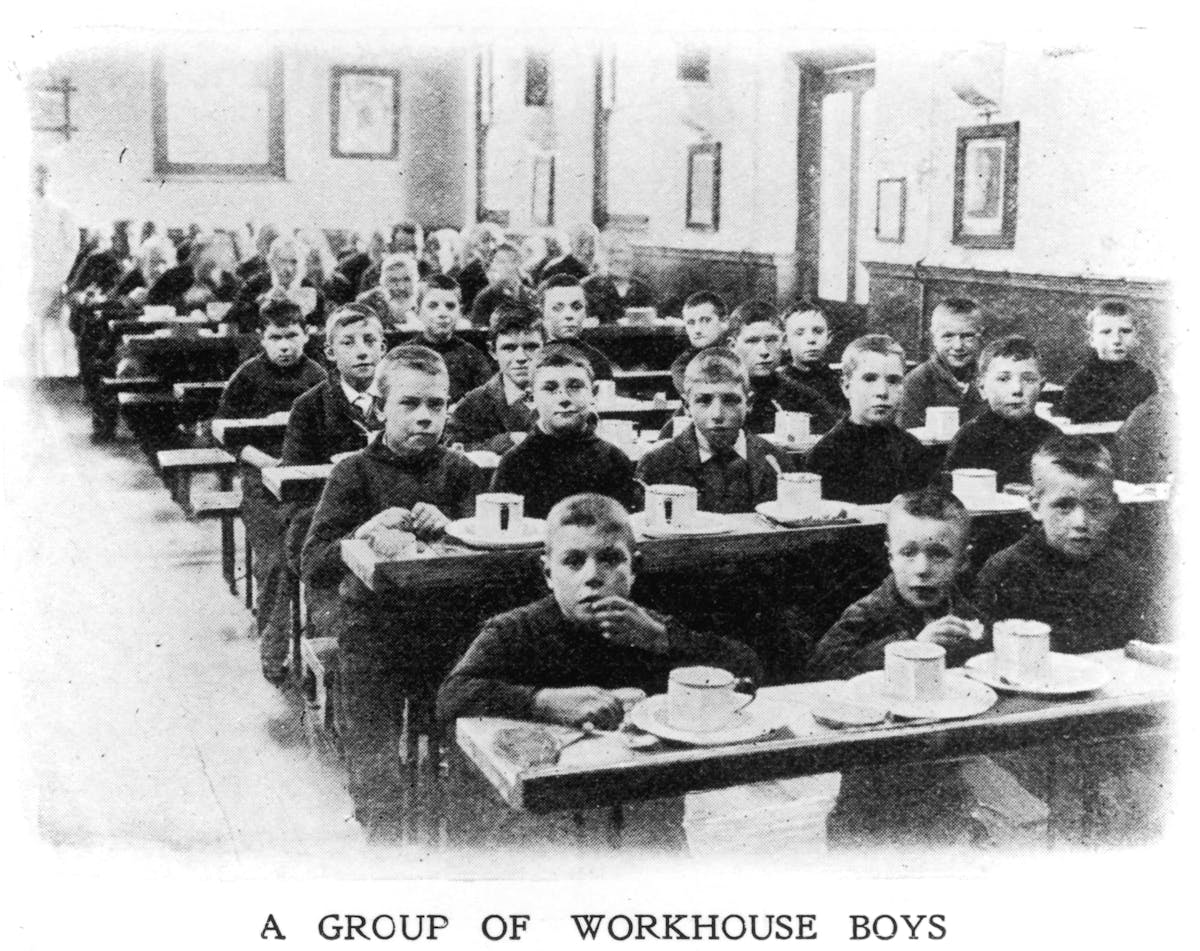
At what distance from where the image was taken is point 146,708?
3402 mm

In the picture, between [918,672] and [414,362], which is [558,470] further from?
[918,672]

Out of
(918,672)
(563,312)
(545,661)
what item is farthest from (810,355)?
(918,672)

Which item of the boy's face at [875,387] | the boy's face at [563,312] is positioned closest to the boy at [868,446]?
the boy's face at [875,387]

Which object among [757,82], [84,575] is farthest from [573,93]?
[84,575]

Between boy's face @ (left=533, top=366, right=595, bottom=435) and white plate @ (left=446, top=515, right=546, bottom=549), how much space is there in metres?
0.52

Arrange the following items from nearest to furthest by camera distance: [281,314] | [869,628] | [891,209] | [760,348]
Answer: [869,628] < [281,314] < [760,348] < [891,209]

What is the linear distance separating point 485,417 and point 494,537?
4.88 feet

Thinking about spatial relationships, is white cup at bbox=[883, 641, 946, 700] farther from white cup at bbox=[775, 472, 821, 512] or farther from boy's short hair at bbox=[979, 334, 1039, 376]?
boy's short hair at bbox=[979, 334, 1039, 376]

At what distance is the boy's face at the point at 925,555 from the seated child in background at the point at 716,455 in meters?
0.74

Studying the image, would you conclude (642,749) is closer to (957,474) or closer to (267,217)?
(957,474)

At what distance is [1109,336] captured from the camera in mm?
4738

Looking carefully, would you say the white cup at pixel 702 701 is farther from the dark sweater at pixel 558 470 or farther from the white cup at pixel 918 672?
the dark sweater at pixel 558 470

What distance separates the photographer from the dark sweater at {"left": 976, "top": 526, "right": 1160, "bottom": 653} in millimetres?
2600

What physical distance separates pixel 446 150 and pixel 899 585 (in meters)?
9.19
